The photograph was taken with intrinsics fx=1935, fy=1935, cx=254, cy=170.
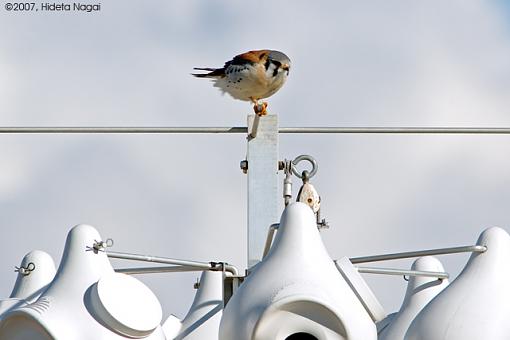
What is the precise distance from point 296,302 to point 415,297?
3046 mm

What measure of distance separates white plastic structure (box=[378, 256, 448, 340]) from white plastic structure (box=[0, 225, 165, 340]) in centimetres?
221

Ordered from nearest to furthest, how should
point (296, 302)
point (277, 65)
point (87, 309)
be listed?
point (296, 302) → point (87, 309) → point (277, 65)

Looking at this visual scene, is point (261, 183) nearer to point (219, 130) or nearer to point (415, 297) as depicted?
point (219, 130)

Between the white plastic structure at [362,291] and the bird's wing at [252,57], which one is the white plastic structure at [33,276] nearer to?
the bird's wing at [252,57]

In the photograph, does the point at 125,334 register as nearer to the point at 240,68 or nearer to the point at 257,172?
the point at 257,172

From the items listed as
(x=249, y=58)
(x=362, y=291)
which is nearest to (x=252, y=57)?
(x=249, y=58)

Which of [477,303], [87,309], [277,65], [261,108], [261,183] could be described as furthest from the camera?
[277,65]

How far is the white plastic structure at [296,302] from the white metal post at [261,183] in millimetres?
971

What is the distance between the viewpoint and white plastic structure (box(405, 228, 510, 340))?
579 inches

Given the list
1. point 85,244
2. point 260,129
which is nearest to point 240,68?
point 260,129

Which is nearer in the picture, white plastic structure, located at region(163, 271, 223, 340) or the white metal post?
the white metal post

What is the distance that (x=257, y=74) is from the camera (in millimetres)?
16922

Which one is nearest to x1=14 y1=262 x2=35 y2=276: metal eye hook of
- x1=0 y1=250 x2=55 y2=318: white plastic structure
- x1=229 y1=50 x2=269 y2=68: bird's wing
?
x1=0 y1=250 x2=55 y2=318: white plastic structure

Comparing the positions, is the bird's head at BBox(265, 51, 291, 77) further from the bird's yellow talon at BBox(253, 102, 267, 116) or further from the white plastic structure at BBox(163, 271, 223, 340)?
the white plastic structure at BBox(163, 271, 223, 340)
